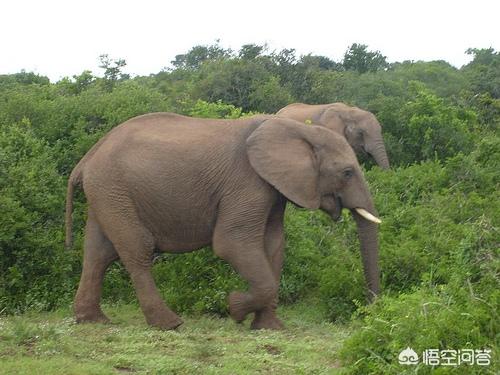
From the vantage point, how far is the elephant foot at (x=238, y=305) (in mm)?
7879

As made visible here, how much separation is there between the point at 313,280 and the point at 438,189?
3219 mm

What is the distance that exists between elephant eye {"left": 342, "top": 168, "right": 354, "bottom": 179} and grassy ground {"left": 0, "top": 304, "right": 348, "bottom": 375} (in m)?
1.29

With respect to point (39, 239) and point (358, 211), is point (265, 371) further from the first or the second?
point (39, 239)

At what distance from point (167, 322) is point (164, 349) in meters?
1.15

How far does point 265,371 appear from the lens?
20.5 ft

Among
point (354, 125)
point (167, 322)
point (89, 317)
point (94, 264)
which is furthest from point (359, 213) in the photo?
point (354, 125)

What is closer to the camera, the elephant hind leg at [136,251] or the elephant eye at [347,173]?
the elephant hind leg at [136,251]

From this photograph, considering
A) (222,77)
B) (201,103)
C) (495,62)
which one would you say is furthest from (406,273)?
(495,62)

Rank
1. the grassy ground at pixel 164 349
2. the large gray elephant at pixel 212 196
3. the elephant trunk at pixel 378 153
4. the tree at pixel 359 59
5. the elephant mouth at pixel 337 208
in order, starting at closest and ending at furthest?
the grassy ground at pixel 164 349
the large gray elephant at pixel 212 196
the elephant mouth at pixel 337 208
the elephant trunk at pixel 378 153
the tree at pixel 359 59

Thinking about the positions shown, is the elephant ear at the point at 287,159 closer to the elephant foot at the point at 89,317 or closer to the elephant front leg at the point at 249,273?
the elephant front leg at the point at 249,273

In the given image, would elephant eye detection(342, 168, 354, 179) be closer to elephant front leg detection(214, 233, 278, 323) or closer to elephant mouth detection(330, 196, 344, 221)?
elephant mouth detection(330, 196, 344, 221)
